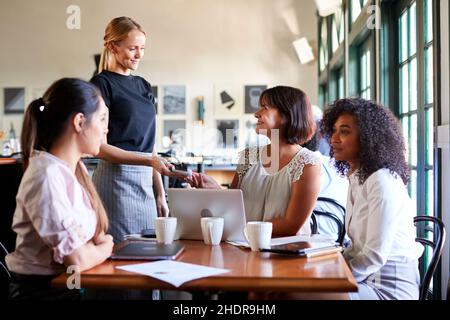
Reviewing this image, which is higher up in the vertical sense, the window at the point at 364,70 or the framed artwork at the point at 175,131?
the window at the point at 364,70

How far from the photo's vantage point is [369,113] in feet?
5.78

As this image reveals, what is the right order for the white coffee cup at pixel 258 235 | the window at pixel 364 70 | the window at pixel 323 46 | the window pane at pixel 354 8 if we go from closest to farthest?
the white coffee cup at pixel 258 235
the window at pixel 364 70
the window pane at pixel 354 8
the window at pixel 323 46

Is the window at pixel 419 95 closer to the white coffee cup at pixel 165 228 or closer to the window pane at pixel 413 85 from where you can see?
the window pane at pixel 413 85

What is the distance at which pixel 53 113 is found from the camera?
1.31 metres

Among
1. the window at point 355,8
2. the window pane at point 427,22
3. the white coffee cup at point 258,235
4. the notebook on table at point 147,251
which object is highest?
the window at point 355,8

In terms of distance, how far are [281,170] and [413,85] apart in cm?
147

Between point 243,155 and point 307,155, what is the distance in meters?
0.32

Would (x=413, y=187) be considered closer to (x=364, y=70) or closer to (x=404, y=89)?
(x=404, y=89)

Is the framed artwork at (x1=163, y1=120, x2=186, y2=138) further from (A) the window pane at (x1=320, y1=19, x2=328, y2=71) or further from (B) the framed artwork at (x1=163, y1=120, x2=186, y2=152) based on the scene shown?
(A) the window pane at (x1=320, y1=19, x2=328, y2=71)

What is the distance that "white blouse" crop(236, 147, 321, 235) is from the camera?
189 centimetres

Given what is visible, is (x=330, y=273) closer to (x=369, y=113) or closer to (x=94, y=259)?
(x=94, y=259)

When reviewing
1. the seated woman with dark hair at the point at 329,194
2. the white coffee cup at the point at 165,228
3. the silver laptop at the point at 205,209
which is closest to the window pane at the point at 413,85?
the seated woman with dark hair at the point at 329,194

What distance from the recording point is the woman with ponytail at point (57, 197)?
1.16 meters

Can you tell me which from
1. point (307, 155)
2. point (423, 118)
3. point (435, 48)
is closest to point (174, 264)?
point (307, 155)
